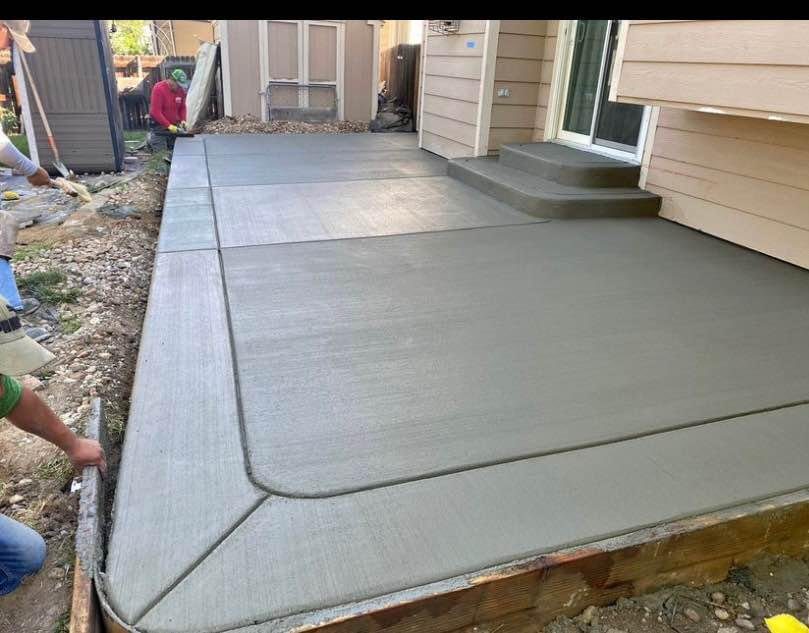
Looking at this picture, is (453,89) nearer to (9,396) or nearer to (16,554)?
(9,396)

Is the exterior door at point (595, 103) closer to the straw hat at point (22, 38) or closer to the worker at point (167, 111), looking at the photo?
the straw hat at point (22, 38)

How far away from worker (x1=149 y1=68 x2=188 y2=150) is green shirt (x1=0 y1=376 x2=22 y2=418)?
7367 millimetres

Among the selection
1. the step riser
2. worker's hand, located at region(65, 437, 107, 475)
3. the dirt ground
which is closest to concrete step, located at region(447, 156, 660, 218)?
the step riser

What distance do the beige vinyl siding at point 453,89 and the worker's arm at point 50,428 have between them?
4921 mm

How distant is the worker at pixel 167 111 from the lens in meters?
7.89

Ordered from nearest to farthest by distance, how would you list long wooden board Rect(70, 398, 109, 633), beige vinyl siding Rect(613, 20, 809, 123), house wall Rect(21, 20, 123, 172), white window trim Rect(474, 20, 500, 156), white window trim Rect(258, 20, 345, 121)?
1. long wooden board Rect(70, 398, 109, 633)
2. beige vinyl siding Rect(613, 20, 809, 123)
3. white window trim Rect(474, 20, 500, 156)
4. house wall Rect(21, 20, 123, 172)
5. white window trim Rect(258, 20, 345, 121)

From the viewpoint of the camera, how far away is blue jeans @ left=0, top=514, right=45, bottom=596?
1.38 meters

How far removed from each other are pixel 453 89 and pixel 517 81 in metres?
0.83

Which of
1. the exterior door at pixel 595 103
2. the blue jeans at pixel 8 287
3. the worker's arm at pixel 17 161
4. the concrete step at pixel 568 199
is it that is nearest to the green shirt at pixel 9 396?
the blue jeans at pixel 8 287

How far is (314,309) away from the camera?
2.67 m

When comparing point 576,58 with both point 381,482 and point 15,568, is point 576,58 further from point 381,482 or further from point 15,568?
point 15,568

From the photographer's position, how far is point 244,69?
32.0 ft

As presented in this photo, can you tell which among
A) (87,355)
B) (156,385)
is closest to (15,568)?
(156,385)

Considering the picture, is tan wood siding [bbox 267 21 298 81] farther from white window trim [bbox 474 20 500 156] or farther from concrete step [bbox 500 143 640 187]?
concrete step [bbox 500 143 640 187]
